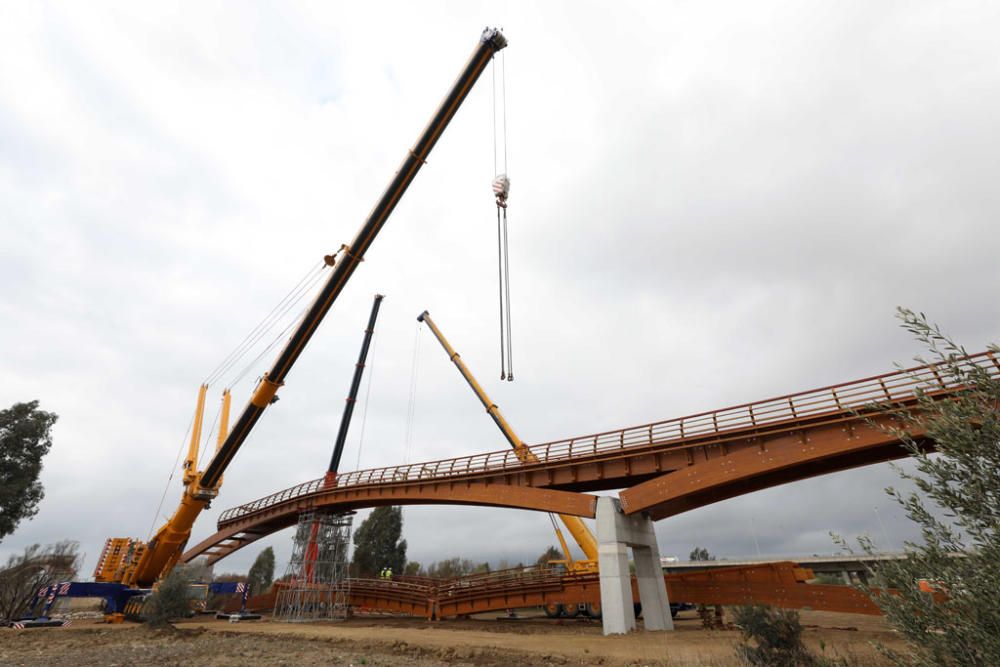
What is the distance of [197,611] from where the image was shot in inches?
1523

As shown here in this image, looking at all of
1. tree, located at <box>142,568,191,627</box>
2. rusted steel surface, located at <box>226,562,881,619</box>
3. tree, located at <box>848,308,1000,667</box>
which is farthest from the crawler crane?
tree, located at <box>848,308,1000,667</box>

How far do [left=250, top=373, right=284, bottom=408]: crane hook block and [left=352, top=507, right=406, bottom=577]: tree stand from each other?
156 feet

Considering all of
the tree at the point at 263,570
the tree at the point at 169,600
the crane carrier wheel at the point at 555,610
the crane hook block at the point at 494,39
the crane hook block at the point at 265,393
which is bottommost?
the crane carrier wheel at the point at 555,610

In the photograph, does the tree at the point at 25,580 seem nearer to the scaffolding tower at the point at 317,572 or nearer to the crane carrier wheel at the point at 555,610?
the scaffolding tower at the point at 317,572

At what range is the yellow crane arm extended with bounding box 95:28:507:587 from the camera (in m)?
23.7

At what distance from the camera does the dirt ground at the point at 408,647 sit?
14.9 metres

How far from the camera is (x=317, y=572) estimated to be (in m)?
35.9

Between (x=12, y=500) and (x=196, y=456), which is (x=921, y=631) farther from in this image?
(x=12, y=500)

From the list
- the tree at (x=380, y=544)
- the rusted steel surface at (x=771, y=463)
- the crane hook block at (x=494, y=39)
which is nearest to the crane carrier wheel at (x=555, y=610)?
the rusted steel surface at (x=771, y=463)

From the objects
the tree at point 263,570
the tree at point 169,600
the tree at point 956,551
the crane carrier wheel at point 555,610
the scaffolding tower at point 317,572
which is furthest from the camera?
the tree at point 263,570

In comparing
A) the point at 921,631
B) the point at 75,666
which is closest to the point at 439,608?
the point at 75,666

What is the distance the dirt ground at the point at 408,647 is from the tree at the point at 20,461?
16.0m

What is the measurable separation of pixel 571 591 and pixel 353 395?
30.6m

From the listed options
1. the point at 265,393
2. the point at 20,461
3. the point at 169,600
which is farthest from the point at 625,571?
the point at 20,461
